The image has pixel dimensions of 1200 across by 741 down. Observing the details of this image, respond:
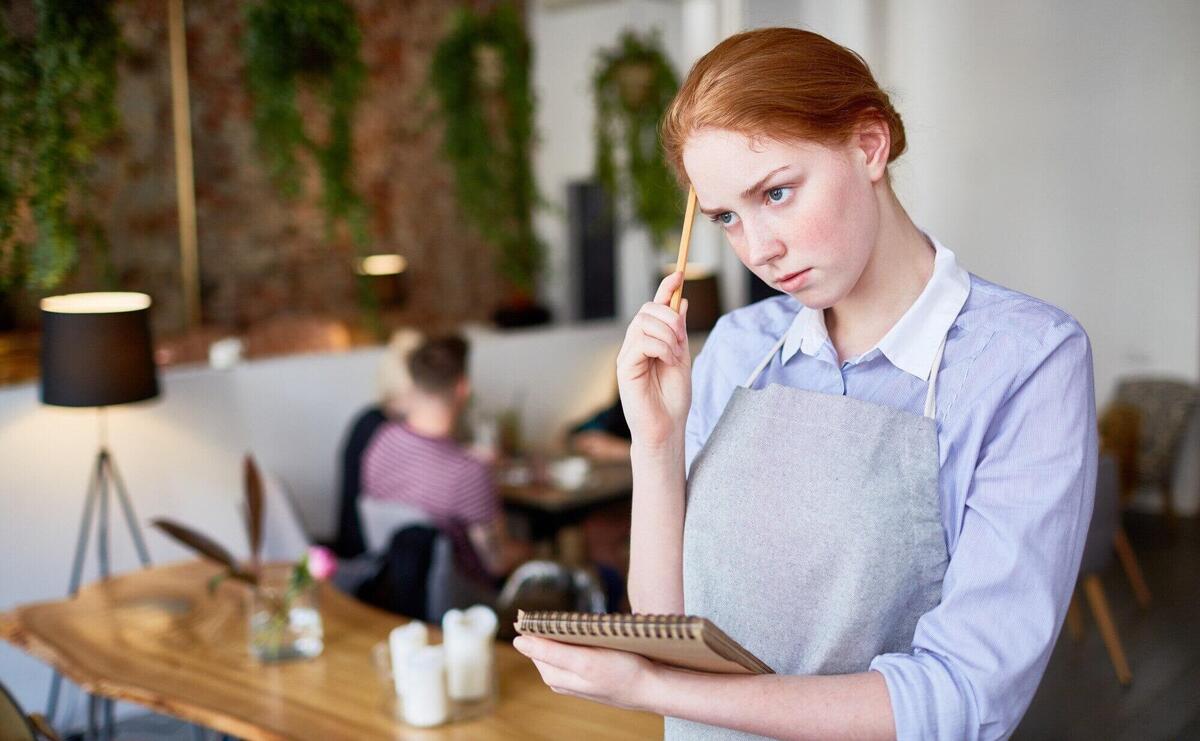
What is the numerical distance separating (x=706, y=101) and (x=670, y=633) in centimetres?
52

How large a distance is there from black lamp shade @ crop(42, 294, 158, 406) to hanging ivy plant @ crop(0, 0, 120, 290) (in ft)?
2.69

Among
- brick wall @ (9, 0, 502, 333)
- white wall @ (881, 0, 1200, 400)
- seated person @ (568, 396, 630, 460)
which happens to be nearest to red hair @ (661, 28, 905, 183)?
white wall @ (881, 0, 1200, 400)

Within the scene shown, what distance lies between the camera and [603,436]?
4961 mm

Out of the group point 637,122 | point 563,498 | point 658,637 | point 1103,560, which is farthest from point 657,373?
point 637,122

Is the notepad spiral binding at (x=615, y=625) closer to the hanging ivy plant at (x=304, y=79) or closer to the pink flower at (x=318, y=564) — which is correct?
the pink flower at (x=318, y=564)

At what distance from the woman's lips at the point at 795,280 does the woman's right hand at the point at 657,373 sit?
0.38 feet

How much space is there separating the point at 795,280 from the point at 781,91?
186mm

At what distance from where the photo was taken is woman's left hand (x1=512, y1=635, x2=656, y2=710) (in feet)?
3.29

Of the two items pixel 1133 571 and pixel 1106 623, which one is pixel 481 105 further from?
pixel 1133 571

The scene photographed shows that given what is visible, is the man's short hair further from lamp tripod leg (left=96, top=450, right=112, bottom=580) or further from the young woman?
the young woman

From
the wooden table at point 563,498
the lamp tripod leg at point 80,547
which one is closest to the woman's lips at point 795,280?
the lamp tripod leg at point 80,547

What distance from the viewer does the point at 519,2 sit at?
26.9ft

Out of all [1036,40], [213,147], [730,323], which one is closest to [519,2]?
[213,147]

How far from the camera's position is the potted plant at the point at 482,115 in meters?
7.11
